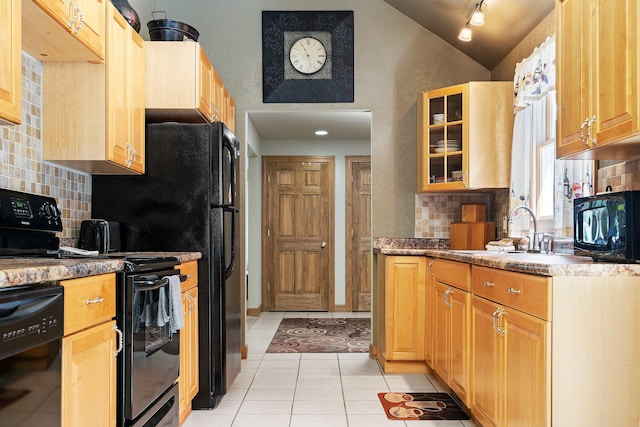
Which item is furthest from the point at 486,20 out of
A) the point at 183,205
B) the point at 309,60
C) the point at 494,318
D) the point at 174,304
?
the point at 174,304

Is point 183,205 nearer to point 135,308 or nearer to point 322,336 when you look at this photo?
point 135,308

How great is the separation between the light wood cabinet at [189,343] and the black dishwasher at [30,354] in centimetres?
131

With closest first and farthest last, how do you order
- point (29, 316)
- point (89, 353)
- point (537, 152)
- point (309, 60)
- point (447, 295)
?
1. point (29, 316)
2. point (89, 353)
3. point (447, 295)
4. point (537, 152)
5. point (309, 60)

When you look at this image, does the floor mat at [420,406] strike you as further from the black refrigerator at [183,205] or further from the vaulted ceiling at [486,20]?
the vaulted ceiling at [486,20]

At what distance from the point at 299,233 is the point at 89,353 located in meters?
5.47

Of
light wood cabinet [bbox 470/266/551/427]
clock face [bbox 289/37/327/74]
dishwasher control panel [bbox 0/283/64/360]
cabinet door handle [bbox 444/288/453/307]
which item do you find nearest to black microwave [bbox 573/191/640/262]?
light wood cabinet [bbox 470/266/551/427]

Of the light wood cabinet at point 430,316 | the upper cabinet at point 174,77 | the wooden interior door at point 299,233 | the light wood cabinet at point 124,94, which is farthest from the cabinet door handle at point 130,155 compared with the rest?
the wooden interior door at point 299,233

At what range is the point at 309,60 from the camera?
4539mm

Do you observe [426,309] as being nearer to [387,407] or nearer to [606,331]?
[387,407]

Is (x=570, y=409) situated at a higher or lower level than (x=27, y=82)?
lower

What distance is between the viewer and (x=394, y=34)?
4.57 meters

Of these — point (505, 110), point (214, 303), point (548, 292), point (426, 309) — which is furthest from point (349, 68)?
point (548, 292)

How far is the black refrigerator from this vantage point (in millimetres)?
3152

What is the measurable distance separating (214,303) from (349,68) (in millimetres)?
2369
